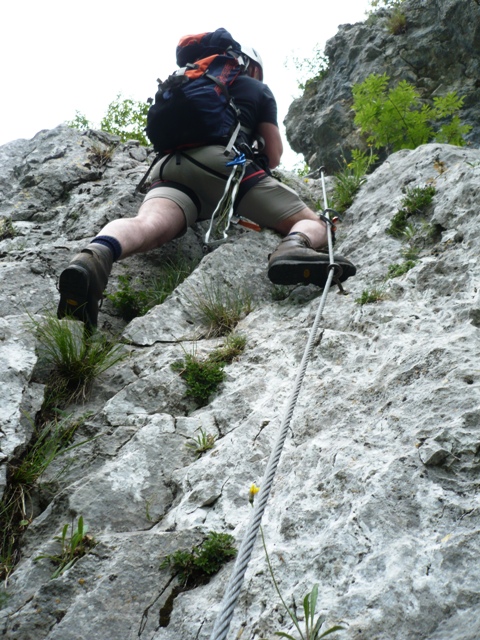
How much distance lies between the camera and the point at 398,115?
20.1ft

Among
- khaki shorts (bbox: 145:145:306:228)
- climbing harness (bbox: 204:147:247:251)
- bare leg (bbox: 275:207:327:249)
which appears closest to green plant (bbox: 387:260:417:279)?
bare leg (bbox: 275:207:327:249)

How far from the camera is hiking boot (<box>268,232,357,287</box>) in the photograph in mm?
4273

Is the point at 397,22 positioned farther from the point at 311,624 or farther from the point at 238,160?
the point at 311,624

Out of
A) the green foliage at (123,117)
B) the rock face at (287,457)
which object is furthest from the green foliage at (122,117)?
the rock face at (287,457)

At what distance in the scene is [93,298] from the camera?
12.9ft

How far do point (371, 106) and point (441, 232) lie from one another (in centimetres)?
253

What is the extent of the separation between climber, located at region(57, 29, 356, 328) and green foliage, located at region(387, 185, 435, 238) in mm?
642

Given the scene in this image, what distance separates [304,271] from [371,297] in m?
0.67

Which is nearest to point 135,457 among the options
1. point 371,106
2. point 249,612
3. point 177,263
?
point 249,612

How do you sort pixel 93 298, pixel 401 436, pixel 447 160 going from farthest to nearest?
pixel 447 160, pixel 93 298, pixel 401 436

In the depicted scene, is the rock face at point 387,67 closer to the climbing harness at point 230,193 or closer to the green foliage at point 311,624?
the climbing harness at point 230,193

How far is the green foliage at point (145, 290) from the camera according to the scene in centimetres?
473

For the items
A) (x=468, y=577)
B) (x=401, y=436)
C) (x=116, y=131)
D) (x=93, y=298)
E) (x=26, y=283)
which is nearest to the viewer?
(x=468, y=577)

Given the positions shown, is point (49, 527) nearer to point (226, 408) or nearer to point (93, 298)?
point (226, 408)
